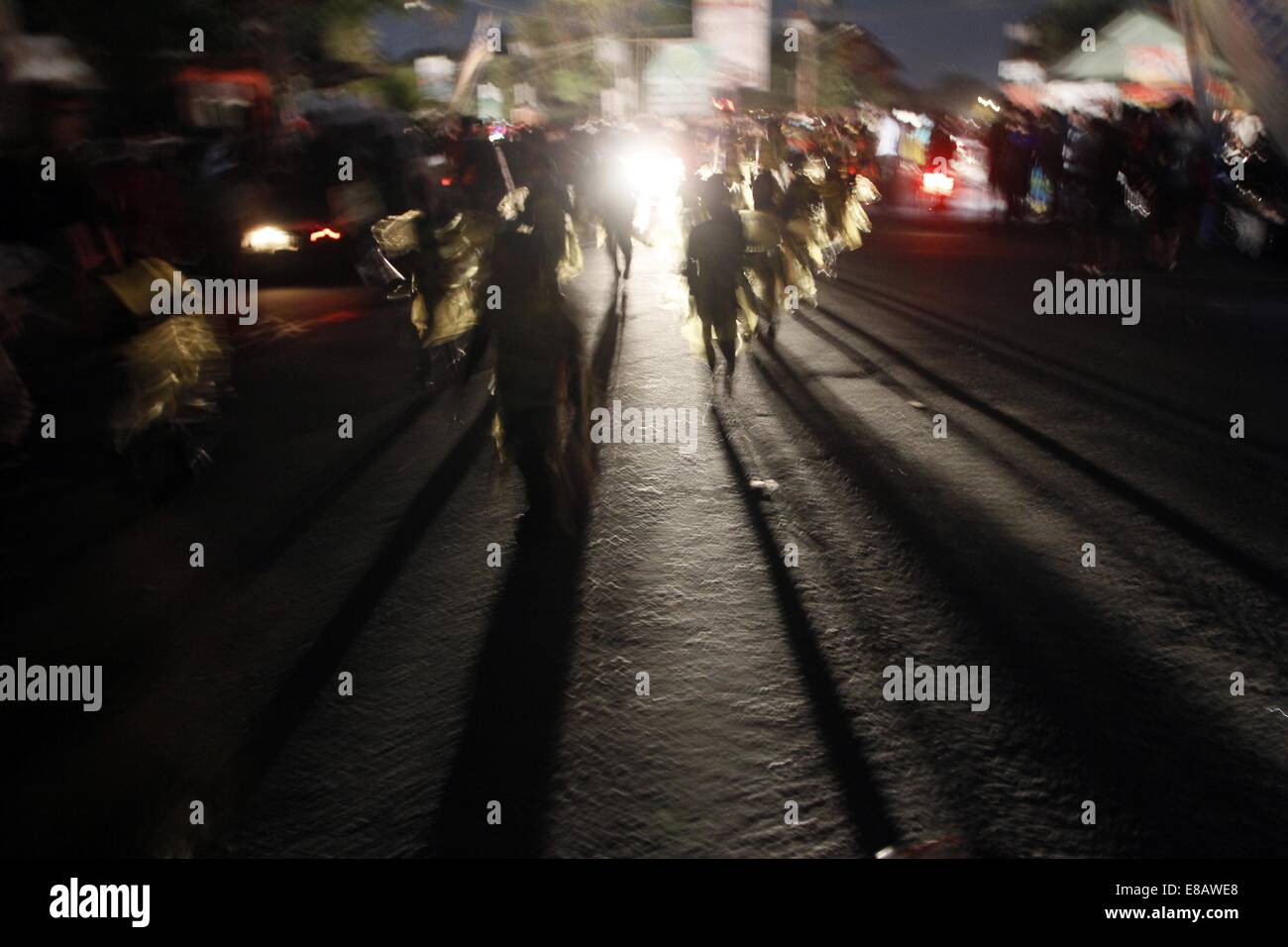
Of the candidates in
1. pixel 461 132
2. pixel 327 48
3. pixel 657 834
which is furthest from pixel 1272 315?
pixel 327 48

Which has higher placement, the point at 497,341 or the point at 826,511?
the point at 497,341

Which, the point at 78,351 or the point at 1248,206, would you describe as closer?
the point at 78,351

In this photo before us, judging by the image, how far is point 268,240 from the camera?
15.0 m

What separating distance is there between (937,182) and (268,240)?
16294 millimetres

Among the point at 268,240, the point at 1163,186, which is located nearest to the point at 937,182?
the point at 1163,186

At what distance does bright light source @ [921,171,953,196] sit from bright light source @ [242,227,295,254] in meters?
15.9

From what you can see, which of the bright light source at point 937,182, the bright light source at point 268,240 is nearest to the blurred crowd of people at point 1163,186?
the bright light source at point 937,182

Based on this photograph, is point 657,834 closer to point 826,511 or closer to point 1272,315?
point 826,511

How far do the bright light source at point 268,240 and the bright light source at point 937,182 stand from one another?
52.1 ft

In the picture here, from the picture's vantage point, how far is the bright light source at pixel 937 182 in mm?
25500

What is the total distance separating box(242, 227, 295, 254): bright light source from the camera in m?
14.9

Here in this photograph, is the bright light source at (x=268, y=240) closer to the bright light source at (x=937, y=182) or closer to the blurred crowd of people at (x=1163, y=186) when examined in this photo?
the blurred crowd of people at (x=1163, y=186)

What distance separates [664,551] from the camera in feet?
18.4
